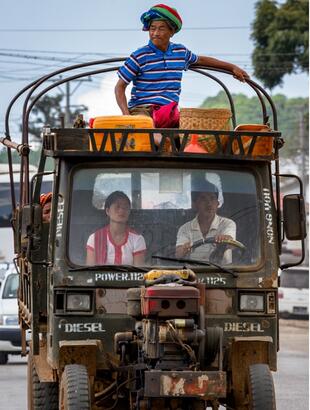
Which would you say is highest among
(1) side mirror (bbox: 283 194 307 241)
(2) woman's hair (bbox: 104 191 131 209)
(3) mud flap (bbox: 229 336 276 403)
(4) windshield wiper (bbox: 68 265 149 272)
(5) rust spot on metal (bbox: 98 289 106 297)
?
(2) woman's hair (bbox: 104 191 131 209)

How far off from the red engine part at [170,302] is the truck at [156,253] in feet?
0.98

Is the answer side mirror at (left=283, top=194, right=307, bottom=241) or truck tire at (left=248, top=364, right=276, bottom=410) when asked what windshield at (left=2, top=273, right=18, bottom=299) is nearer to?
side mirror at (left=283, top=194, right=307, bottom=241)

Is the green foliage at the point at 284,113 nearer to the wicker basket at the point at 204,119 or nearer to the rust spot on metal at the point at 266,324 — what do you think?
the wicker basket at the point at 204,119

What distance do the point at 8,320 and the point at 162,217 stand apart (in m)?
14.4

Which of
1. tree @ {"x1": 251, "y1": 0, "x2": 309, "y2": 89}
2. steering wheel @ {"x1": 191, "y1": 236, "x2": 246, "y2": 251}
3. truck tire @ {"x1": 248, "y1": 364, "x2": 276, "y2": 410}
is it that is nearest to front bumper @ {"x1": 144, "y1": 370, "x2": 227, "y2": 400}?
truck tire @ {"x1": 248, "y1": 364, "x2": 276, "y2": 410}

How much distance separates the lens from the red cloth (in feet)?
38.2

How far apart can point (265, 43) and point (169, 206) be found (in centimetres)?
3759

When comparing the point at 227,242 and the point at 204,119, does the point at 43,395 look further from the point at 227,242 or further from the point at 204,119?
the point at 204,119

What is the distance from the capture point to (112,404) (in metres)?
10.8

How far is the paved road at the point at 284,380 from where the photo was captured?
16.8 m

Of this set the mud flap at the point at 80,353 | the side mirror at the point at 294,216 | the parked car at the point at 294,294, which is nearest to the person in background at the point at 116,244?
the mud flap at the point at 80,353

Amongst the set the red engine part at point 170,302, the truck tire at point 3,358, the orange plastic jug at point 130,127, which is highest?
the orange plastic jug at point 130,127

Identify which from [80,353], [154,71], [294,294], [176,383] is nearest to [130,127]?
[154,71]

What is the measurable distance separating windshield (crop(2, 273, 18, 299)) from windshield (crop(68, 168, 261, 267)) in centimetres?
1511
